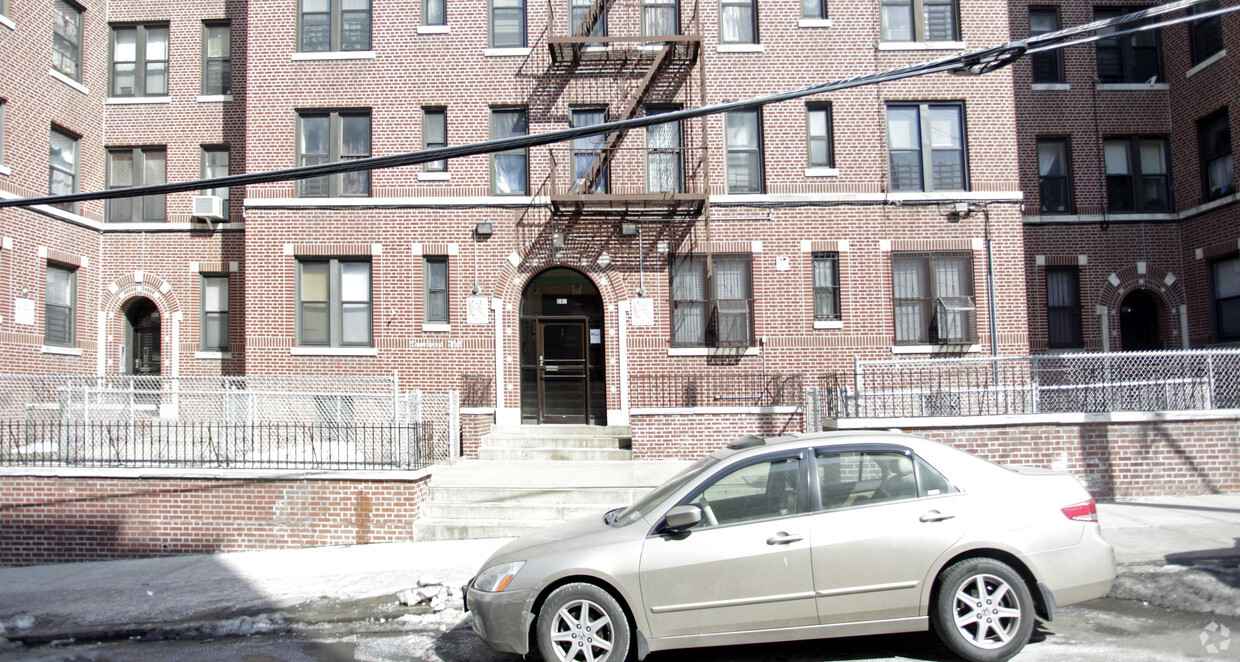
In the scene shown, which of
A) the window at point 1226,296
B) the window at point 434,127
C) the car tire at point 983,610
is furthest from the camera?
the window at point 1226,296

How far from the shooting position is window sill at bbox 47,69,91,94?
16078 mm

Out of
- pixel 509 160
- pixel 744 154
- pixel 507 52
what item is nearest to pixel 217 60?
pixel 507 52

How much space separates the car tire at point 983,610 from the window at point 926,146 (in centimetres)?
1142

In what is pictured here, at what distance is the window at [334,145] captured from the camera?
1576 cm

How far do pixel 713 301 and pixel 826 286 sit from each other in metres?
2.24

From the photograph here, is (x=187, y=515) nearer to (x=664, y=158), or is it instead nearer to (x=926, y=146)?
(x=664, y=158)

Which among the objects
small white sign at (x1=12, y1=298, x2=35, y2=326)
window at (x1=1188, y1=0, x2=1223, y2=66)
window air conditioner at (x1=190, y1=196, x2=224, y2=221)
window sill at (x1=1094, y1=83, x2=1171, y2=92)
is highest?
window at (x1=1188, y1=0, x2=1223, y2=66)

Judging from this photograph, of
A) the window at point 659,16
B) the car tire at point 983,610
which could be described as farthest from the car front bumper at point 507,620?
the window at point 659,16

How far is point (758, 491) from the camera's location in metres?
5.72

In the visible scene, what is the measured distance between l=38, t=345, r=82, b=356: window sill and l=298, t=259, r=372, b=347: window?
499 cm

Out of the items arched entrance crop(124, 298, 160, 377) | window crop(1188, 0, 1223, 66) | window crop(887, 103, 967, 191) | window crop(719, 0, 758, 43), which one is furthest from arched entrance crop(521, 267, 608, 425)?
window crop(1188, 0, 1223, 66)

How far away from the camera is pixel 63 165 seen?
54.2ft

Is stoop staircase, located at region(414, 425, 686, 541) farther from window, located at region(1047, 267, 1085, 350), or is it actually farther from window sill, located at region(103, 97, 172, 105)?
window sill, located at region(103, 97, 172, 105)

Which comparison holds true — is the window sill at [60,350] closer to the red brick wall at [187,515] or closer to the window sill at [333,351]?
the window sill at [333,351]
